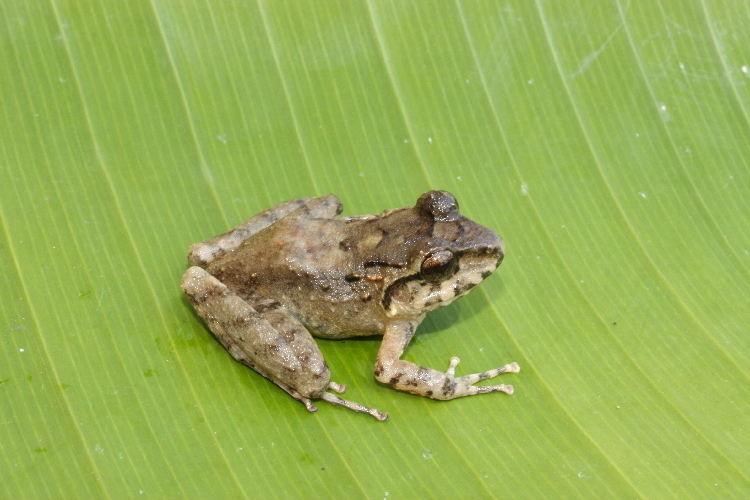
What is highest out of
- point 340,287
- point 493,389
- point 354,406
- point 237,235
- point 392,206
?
point 237,235

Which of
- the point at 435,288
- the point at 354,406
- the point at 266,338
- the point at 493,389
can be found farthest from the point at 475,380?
the point at 266,338

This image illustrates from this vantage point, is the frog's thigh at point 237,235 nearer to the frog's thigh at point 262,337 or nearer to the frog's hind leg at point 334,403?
the frog's thigh at point 262,337

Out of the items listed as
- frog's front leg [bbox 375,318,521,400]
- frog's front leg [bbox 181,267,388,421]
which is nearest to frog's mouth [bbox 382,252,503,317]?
frog's front leg [bbox 375,318,521,400]

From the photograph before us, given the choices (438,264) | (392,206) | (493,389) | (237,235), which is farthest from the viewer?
(392,206)

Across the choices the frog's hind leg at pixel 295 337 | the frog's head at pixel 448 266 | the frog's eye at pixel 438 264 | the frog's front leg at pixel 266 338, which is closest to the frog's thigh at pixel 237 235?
the frog's front leg at pixel 266 338

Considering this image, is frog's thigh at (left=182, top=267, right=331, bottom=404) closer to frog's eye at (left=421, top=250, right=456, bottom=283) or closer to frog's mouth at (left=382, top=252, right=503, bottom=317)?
frog's mouth at (left=382, top=252, right=503, bottom=317)

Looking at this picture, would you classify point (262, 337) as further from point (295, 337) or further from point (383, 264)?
point (383, 264)

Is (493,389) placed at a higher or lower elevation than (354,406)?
lower

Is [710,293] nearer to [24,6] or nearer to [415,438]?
[415,438]

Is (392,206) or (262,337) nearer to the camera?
(262,337)
